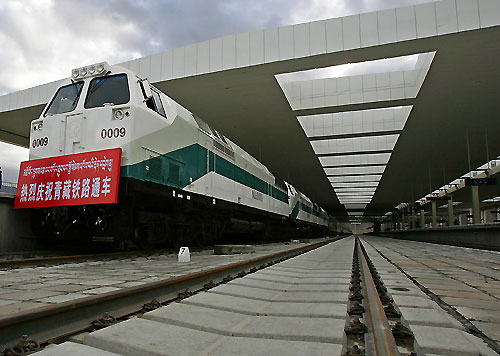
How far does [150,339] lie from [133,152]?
4.40 m

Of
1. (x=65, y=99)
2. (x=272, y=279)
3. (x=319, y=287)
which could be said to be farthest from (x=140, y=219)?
(x=319, y=287)

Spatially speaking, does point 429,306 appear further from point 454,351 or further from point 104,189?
point 104,189

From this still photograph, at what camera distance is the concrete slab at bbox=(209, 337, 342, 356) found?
6.09 feet

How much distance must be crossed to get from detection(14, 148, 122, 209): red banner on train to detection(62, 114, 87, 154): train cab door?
0.22 meters

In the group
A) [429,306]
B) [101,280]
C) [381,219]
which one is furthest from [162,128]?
[381,219]

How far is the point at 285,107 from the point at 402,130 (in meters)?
6.47

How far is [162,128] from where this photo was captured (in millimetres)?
6902

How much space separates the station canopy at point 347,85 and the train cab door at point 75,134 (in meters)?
6.33

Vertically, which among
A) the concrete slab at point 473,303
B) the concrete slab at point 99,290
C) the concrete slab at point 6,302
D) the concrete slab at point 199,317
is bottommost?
the concrete slab at point 473,303

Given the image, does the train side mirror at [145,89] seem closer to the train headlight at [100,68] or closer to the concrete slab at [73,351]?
the train headlight at [100,68]

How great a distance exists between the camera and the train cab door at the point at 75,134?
244 inches

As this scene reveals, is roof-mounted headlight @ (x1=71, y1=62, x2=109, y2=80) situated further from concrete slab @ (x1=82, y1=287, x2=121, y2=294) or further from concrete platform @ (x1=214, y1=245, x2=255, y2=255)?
concrete slab @ (x1=82, y1=287, x2=121, y2=294)

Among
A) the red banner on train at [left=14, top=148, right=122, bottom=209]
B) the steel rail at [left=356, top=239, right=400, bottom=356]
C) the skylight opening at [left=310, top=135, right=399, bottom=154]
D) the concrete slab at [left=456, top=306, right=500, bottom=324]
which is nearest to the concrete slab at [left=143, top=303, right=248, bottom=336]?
the steel rail at [left=356, top=239, right=400, bottom=356]

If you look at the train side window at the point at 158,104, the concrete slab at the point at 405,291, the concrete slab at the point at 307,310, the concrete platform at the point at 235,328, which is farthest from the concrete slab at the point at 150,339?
the train side window at the point at 158,104
